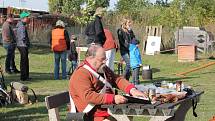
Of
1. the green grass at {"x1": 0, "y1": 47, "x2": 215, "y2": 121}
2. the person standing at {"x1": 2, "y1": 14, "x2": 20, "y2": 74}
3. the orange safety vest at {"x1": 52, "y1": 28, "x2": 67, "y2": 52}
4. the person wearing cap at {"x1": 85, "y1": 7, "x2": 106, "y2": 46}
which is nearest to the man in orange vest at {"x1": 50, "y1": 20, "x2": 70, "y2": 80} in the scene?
the orange safety vest at {"x1": 52, "y1": 28, "x2": 67, "y2": 52}

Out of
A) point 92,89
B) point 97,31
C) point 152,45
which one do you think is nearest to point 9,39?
point 97,31

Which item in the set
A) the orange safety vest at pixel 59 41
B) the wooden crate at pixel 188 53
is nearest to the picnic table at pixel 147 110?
the orange safety vest at pixel 59 41

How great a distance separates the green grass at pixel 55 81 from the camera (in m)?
9.30

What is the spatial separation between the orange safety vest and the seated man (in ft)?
32.1

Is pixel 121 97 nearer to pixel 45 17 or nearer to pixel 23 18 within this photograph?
pixel 23 18

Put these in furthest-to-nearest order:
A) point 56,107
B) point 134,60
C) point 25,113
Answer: point 134,60 → point 25,113 → point 56,107

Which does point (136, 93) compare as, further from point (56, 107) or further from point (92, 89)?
point (56, 107)

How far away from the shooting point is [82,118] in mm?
5562

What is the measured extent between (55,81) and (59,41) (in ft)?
4.09

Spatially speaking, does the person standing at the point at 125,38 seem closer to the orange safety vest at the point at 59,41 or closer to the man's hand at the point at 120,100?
the orange safety vest at the point at 59,41

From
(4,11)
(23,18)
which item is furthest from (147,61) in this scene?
(4,11)

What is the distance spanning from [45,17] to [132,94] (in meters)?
31.6

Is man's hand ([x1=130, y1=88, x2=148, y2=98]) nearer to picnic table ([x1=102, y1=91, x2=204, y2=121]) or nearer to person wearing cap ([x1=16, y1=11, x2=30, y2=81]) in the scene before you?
picnic table ([x1=102, y1=91, x2=204, y2=121])

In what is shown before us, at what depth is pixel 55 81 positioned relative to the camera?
50.2 feet
